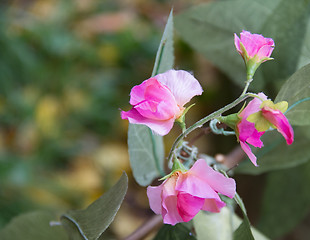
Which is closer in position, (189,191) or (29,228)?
(189,191)

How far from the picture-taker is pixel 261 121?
0.63 feet

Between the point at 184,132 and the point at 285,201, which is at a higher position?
the point at 184,132

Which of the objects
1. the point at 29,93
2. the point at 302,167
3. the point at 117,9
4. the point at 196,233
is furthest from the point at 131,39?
the point at 196,233

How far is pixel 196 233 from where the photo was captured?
268 millimetres

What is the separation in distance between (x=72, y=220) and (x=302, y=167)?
0.25m

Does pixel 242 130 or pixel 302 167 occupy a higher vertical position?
pixel 242 130

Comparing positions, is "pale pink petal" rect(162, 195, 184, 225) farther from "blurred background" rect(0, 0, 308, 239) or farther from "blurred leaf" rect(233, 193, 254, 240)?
"blurred background" rect(0, 0, 308, 239)

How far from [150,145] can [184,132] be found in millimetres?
71

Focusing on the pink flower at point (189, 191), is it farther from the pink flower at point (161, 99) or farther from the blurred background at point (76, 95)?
the blurred background at point (76, 95)

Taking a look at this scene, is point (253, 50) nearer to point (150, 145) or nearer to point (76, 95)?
point (150, 145)

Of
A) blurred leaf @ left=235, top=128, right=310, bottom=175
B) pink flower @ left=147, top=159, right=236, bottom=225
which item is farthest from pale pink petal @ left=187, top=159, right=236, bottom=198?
blurred leaf @ left=235, top=128, right=310, bottom=175

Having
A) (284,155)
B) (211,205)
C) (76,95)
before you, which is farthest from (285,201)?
(76,95)

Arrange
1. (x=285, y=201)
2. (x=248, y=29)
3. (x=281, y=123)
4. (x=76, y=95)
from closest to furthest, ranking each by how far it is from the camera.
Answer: (x=281, y=123)
(x=248, y=29)
(x=285, y=201)
(x=76, y=95)

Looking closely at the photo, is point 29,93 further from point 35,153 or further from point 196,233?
point 196,233
